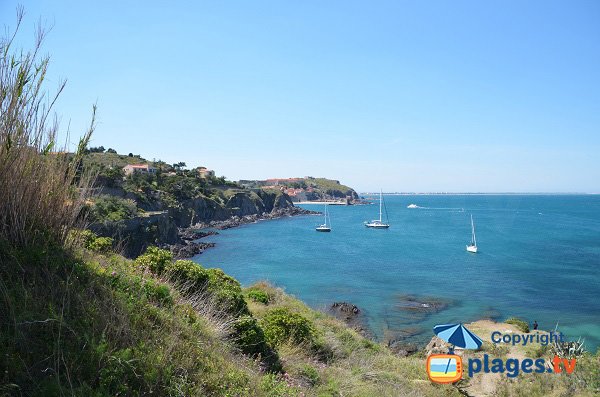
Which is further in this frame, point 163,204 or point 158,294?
point 163,204

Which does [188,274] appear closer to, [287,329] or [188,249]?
[287,329]

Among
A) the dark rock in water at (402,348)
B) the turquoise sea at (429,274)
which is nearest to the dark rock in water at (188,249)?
the turquoise sea at (429,274)

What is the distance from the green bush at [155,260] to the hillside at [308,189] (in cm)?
15197

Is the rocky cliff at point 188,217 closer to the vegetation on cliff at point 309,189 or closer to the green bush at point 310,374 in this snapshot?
the green bush at point 310,374

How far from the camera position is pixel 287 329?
8703 millimetres

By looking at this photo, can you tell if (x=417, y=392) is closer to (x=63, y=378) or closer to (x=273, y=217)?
(x=63, y=378)

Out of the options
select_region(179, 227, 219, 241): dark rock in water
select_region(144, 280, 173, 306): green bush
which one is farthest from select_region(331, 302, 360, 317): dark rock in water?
select_region(179, 227, 219, 241): dark rock in water

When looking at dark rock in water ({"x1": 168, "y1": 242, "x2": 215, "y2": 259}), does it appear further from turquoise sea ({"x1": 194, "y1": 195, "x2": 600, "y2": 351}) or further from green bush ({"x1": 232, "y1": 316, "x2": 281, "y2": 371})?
green bush ({"x1": 232, "y1": 316, "x2": 281, "y2": 371})

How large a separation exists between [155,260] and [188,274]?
2.61 feet

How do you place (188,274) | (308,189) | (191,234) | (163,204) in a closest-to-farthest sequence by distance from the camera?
(188,274) → (163,204) → (191,234) → (308,189)

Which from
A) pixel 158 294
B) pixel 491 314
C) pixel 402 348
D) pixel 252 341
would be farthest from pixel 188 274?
pixel 491 314

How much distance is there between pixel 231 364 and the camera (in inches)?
196

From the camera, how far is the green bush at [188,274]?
7799 mm

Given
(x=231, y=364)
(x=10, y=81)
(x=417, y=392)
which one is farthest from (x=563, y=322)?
(x=10, y=81)
